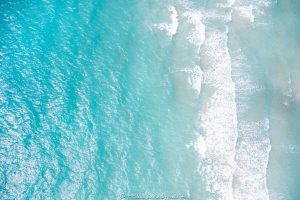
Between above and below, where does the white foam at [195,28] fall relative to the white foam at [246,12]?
below

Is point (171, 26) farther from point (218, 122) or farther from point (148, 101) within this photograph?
point (218, 122)

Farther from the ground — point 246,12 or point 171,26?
point 246,12

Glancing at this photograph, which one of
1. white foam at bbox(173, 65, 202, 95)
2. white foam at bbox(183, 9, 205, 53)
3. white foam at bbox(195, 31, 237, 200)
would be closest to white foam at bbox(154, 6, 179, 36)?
white foam at bbox(183, 9, 205, 53)

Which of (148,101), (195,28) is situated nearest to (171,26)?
(195,28)

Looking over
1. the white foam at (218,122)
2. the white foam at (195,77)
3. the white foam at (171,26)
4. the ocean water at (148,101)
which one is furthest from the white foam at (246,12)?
the white foam at (195,77)

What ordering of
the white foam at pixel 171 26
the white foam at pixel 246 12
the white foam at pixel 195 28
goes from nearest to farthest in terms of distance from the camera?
the white foam at pixel 195 28
the white foam at pixel 171 26
the white foam at pixel 246 12

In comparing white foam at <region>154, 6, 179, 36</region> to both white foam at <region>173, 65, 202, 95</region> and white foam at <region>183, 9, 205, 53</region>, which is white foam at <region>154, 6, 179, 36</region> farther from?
white foam at <region>173, 65, 202, 95</region>

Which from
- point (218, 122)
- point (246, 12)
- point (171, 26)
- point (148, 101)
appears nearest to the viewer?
point (218, 122)

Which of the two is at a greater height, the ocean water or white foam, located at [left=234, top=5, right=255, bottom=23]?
white foam, located at [left=234, top=5, right=255, bottom=23]

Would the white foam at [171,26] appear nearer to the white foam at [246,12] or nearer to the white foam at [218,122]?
the white foam at [218,122]
